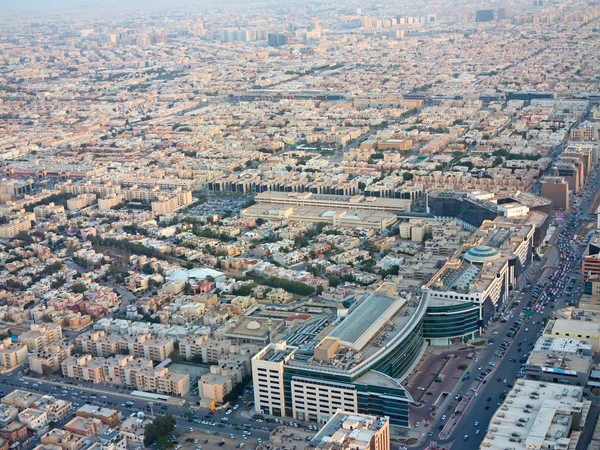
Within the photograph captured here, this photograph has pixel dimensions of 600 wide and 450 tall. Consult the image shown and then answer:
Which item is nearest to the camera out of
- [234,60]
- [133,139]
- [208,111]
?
[133,139]

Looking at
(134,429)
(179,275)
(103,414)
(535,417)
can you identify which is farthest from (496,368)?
(179,275)

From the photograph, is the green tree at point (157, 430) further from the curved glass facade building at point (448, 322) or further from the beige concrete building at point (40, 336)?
the curved glass facade building at point (448, 322)

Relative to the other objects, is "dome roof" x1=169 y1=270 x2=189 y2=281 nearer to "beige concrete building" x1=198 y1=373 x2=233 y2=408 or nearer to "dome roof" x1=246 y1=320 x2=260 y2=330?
"dome roof" x1=246 y1=320 x2=260 y2=330

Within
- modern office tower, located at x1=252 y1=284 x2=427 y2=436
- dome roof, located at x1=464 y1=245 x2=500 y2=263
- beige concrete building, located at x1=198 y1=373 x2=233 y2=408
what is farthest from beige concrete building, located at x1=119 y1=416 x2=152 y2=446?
Answer: dome roof, located at x1=464 y1=245 x2=500 y2=263

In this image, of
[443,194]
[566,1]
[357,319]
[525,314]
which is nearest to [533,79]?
[443,194]

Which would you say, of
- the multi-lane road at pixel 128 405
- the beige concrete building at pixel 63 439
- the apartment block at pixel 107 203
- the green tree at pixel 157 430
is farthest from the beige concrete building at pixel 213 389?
the apartment block at pixel 107 203

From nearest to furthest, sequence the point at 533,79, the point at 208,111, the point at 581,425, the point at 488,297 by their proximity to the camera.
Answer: the point at 581,425 < the point at 488,297 < the point at 208,111 < the point at 533,79

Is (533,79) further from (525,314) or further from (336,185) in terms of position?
(525,314)

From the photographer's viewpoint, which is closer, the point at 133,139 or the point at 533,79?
the point at 133,139
